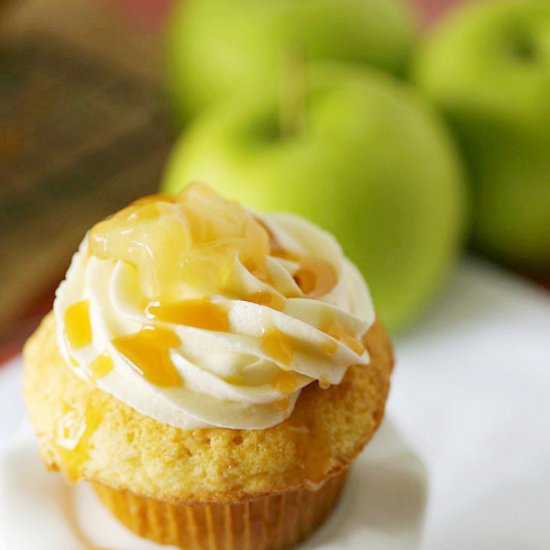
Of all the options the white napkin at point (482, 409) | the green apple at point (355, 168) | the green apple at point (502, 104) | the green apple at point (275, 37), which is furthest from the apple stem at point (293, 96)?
the white napkin at point (482, 409)

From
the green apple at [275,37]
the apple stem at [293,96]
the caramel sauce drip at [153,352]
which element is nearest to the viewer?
the caramel sauce drip at [153,352]

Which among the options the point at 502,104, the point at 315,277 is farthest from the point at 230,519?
the point at 502,104

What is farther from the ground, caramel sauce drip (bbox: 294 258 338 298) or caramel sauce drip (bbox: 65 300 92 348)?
caramel sauce drip (bbox: 294 258 338 298)

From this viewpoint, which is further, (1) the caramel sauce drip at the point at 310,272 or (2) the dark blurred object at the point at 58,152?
(2) the dark blurred object at the point at 58,152

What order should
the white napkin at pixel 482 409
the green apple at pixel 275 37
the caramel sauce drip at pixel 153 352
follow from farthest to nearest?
the green apple at pixel 275 37 → the white napkin at pixel 482 409 → the caramel sauce drip at pixel 153 352

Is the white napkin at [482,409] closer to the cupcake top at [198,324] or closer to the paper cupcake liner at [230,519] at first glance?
the paper cupcake liner at [230,519]

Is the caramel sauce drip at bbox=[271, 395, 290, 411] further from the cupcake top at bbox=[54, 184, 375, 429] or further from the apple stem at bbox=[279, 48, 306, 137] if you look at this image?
the apple stem at bbox=[279, 48, 306, 137]

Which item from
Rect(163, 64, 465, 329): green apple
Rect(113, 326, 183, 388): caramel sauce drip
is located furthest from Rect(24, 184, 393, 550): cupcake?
Rect(163, 64, 465, 329): green apple
